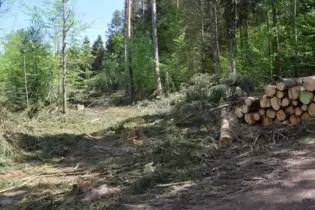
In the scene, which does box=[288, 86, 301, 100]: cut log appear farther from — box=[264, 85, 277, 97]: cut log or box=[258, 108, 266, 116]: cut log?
box=[258, 108, 266, 116]: cut log

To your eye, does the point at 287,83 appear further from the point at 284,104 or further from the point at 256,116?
the point at 256,116

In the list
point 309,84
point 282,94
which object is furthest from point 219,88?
point 309,84

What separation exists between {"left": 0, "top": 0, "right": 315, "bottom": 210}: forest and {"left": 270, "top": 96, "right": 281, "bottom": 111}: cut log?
21 millimetres

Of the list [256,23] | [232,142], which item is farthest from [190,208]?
[256,23]

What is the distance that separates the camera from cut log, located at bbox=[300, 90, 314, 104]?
5.31 meters

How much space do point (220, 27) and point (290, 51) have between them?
551 cm

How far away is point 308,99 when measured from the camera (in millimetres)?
5320

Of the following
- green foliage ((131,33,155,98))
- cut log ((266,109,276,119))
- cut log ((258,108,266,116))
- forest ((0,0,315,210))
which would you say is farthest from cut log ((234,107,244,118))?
green foliage ((131,33,155,98))

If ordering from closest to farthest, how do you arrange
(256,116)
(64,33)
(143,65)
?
1. (256,116)
2. (64,33)
3. (143,65)

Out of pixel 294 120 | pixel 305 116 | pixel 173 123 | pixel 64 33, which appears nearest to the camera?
pixel 305 116

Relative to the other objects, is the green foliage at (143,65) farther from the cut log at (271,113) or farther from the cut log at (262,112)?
the cut log at (271,113)

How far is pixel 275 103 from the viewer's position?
231 inches

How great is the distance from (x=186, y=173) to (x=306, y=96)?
9.87 feet

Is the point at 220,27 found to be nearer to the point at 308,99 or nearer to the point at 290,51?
the point at 290,51
